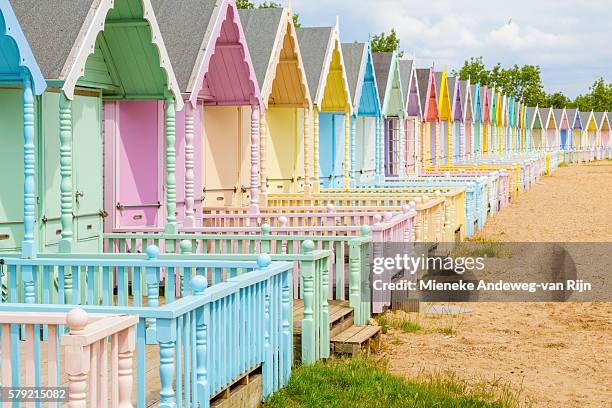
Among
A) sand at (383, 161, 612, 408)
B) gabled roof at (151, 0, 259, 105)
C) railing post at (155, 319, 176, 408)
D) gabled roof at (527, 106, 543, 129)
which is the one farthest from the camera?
gabled roof at (527, 106, 543, 129)

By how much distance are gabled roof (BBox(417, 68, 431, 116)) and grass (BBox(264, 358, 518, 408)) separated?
2494cm

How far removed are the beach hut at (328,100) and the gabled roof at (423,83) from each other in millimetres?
9547

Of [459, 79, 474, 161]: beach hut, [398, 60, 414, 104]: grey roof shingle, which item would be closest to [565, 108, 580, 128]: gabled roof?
[459, 79, 474, 161]: beach hut

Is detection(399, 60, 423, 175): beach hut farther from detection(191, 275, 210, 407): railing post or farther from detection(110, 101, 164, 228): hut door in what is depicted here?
detection(191, 275, 210, 407): railing post

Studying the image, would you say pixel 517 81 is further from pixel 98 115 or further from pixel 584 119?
pixel 98 115

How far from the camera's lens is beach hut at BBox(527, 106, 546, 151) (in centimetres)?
7719

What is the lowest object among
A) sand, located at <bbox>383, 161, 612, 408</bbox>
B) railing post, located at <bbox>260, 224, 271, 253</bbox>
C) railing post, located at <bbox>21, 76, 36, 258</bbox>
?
sand, located at <bbox>383, 161, 612, 408</bbox>

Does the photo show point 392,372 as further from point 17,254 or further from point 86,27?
point 86,27

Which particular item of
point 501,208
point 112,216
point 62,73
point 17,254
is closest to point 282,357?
point 17,254

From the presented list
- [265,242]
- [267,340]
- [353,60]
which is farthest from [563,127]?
[267,340]

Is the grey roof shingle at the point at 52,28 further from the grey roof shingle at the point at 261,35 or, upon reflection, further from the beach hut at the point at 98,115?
the grey roof shingle at the point at 261,35

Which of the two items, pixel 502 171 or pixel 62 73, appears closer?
pixel 62 73

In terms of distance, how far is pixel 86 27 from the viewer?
9945 mm

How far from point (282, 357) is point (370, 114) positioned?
706 inches
